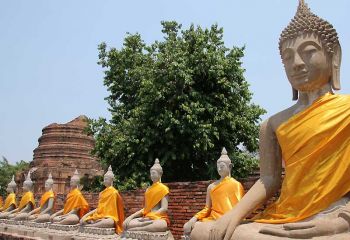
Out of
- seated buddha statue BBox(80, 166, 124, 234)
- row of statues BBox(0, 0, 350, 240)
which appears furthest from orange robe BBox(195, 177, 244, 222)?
row of statues BBox(0, 0, 350, 240)

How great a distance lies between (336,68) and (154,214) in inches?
206

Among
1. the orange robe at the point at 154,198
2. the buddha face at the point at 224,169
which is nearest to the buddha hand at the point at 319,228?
the buddha face at the point at 224,169

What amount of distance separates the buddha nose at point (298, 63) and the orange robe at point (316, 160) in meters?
0.33

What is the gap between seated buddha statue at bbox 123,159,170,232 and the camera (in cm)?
812

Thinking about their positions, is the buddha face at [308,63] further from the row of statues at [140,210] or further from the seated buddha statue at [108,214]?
the seated buddha statue at [108,214]

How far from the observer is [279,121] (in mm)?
4086

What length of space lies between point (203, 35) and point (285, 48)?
9861 millimetres

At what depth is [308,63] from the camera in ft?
12.6

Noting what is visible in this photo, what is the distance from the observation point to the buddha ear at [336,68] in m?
3.95

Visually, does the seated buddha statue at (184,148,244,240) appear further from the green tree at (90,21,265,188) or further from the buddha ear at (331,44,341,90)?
the green tree at (90,21,265,188)

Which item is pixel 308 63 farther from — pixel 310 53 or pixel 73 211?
pixel 73 211

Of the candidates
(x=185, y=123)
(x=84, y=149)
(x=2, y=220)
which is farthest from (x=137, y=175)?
(x=84, y=149)

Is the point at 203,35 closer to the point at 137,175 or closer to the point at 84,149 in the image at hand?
the point at 137,175

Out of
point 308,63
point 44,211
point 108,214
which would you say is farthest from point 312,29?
point 44,211
